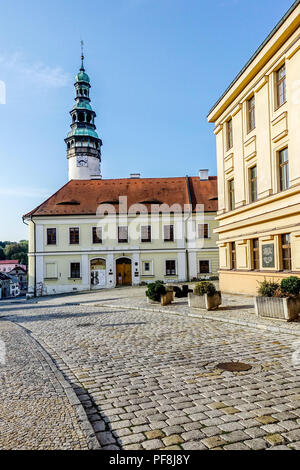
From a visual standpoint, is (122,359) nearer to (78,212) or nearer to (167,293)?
(167,293)

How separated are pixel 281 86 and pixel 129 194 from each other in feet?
79.6

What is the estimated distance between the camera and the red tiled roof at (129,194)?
37.0 meters

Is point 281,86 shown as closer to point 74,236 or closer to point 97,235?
point 97,235

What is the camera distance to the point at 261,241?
57.0ft

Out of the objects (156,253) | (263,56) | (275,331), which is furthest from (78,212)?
(275,331)

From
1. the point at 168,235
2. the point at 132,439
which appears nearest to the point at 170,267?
the point at 168,235

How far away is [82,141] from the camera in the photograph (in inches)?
2109

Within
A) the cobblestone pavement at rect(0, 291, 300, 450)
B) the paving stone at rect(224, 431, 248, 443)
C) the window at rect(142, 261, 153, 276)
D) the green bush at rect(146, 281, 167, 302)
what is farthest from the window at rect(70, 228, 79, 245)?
the paving stone at rect(224, 431, 248, 443)

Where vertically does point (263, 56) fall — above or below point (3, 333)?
above

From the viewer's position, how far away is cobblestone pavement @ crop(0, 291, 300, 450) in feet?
14.1

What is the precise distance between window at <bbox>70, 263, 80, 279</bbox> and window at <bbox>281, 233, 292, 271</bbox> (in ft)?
77.5

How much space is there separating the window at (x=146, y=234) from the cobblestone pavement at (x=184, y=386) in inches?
994

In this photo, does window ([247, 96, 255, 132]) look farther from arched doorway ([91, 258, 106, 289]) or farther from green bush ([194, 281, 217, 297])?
arched doorway ([91, 258, 106, 289])
